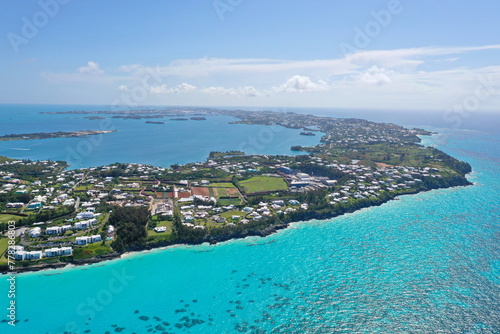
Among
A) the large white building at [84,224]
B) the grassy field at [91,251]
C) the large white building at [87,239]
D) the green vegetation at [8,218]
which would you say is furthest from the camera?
the green vegetation at [8,218]

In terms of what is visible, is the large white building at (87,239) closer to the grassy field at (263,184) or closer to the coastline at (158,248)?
the coastline at (158,248)

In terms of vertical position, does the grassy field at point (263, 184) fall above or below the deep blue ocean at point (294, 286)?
above

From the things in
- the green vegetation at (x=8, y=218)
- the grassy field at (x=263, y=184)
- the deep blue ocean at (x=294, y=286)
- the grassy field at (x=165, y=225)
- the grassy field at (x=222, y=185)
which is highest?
the grassy field at (x=263, y=184)

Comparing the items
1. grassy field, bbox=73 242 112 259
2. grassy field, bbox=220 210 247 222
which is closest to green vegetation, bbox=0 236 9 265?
grassy field, bbox=73 242 112 259

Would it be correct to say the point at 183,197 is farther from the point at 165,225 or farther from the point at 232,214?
the point at 165,225

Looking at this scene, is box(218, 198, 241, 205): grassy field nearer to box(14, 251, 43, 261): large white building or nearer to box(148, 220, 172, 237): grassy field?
box(148, 220, 172, 237): grassy field

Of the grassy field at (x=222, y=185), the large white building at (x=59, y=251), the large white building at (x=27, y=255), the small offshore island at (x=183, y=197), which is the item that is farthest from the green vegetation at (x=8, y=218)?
the grassy field at (x=222, y=185)
